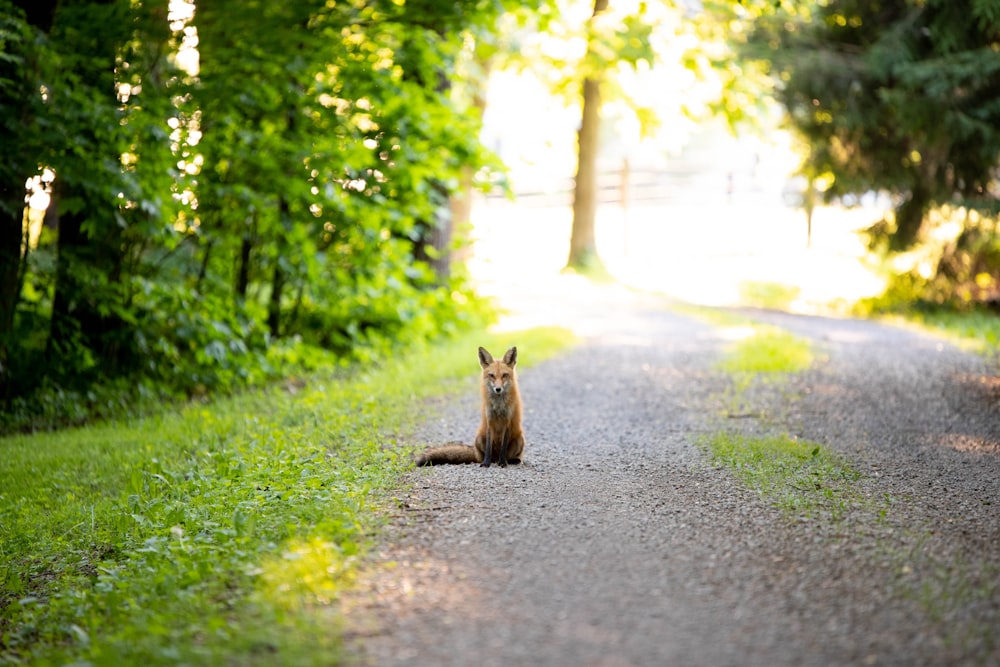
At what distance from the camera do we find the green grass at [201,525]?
4648 mm

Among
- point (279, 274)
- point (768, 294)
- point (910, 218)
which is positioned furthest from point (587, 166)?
point (279, 274)

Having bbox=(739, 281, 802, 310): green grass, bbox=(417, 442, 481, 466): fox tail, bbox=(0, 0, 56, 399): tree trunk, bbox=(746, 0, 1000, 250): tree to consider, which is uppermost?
bbox=(746, 0, 1000, 250): tree

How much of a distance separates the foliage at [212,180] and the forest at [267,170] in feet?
0.12

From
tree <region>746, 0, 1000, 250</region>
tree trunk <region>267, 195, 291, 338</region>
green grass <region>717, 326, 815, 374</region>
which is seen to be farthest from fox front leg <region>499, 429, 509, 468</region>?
tree <region>746, 0, 1000, 250</region>

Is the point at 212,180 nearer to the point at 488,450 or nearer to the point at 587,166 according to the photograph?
the point at 488,450

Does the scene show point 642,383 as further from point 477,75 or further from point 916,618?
point 477,75

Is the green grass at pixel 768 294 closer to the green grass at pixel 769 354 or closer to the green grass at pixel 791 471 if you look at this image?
the green grass at pixel 769 354

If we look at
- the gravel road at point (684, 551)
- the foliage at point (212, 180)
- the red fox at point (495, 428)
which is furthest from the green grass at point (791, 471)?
the foliage at point (212, 180)

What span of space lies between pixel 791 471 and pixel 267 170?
27.0ft

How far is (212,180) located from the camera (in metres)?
12.4

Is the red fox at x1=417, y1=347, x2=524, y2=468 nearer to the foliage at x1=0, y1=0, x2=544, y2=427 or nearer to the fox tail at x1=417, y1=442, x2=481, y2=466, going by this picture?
the fox tail at x1=417, y1=442, x2=481, y2=466

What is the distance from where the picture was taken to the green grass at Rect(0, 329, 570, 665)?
4648 millimetres

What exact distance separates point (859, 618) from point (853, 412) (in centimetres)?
563

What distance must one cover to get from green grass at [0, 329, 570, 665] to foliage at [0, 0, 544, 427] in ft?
4.71
